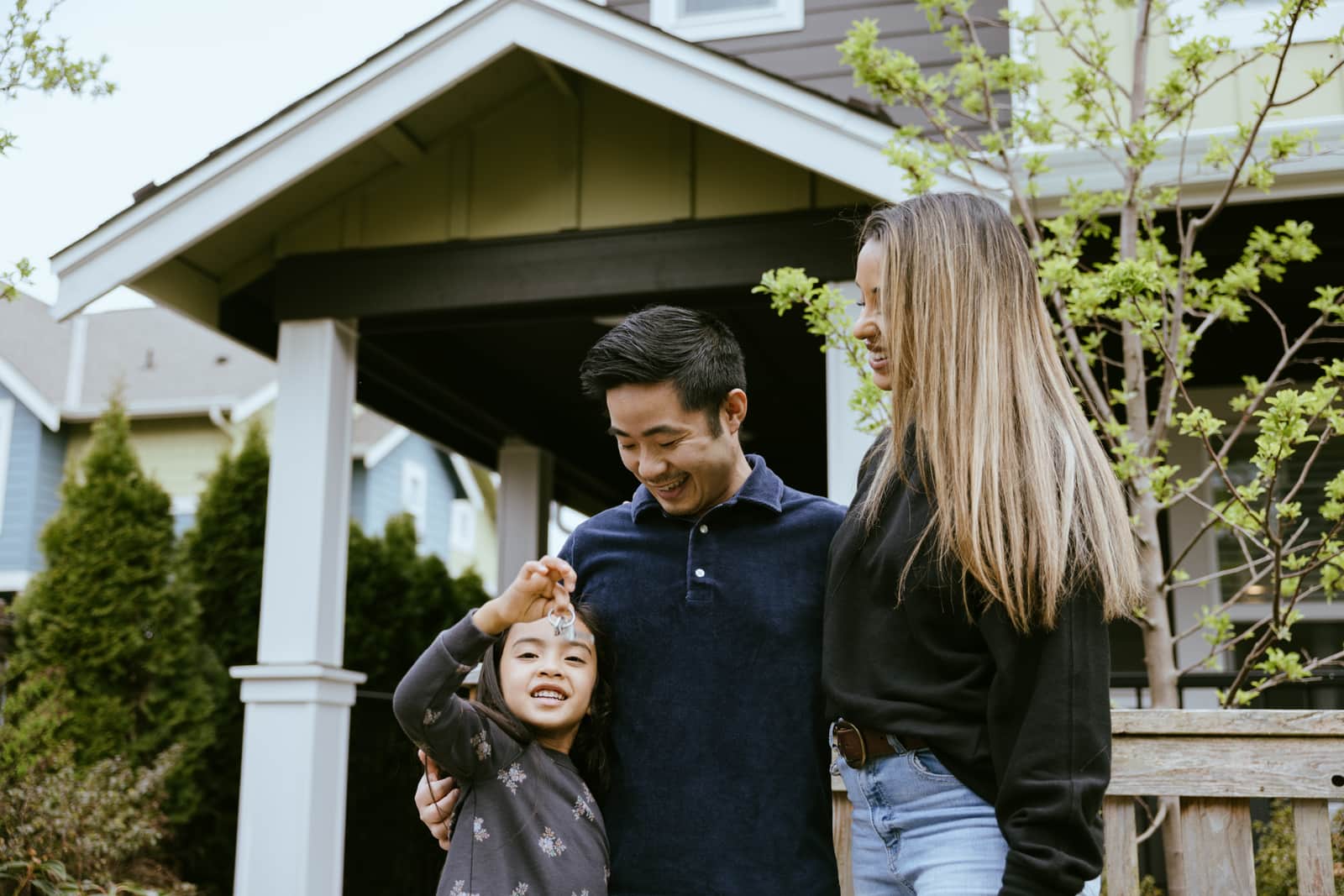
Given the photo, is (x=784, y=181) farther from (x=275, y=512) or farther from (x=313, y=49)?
(x=313, y=49)

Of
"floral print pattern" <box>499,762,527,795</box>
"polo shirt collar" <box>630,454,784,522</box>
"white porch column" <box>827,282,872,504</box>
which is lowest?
"floral print pattern" <box>499,762,527,795</box>

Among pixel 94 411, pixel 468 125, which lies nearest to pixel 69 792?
pixel 468 125

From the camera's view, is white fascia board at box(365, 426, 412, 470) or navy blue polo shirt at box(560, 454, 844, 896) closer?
navy blue polo shirt at box(560, 454, 844, 896)

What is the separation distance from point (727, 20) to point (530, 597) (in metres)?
4.82

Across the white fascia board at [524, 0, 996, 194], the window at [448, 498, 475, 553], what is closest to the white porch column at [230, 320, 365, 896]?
the white fascia board at [524, 0, 996, 194]

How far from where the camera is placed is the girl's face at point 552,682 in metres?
1.92

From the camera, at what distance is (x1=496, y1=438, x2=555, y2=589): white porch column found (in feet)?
24.9

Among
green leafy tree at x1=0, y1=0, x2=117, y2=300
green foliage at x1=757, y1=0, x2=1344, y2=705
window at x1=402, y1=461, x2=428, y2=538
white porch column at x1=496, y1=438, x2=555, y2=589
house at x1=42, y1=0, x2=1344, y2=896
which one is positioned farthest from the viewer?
window at x1=402, y1=461, x2=428, y2=538

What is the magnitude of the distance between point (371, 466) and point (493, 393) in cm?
1170

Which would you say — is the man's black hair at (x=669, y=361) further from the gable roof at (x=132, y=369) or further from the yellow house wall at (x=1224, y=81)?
the gable roof at (x=132, y=369)

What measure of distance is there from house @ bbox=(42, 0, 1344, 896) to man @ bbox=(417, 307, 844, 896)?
243 centimetres

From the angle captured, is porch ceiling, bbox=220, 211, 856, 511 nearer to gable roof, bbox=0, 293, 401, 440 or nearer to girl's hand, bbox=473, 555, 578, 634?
girl's hand, bbox=473, 555, 578, 634

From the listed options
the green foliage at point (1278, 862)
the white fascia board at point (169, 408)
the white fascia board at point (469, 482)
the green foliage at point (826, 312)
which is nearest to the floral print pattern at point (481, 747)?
the green foliage at point (826, 312)

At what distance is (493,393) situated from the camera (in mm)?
7027
